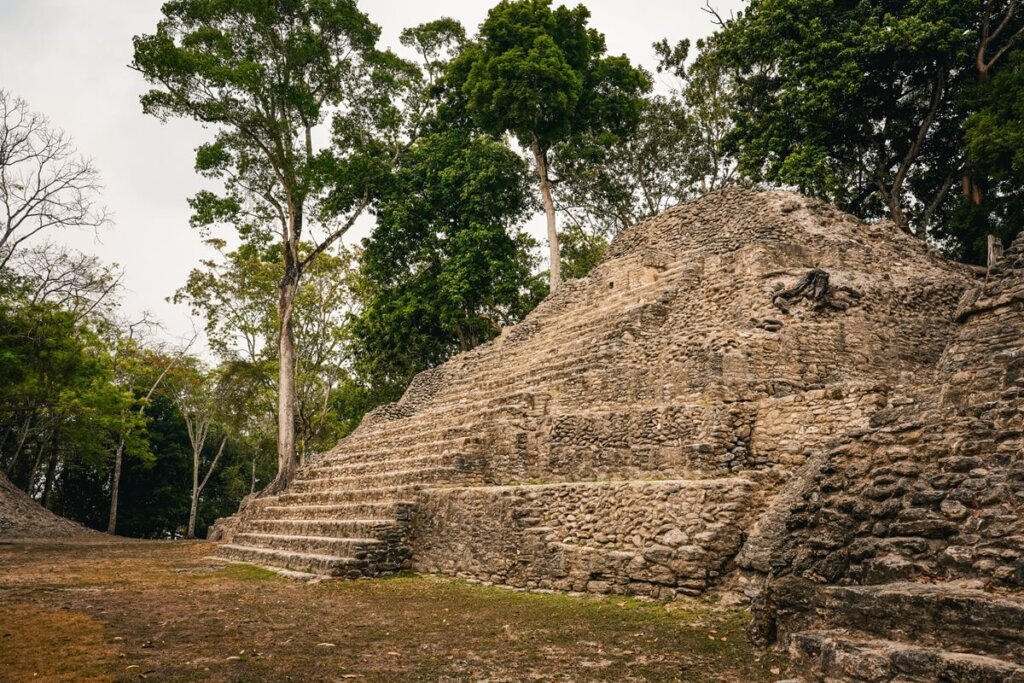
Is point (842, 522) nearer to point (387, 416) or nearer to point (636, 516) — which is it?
point (636, 516)

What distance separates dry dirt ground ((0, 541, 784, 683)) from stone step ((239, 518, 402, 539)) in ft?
3.39

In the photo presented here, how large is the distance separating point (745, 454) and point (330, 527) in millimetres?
6618

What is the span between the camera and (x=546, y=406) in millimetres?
11734

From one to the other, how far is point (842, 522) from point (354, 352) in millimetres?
24160

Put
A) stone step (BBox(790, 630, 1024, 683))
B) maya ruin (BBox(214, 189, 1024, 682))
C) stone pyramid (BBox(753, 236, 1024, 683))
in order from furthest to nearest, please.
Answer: maya ruin (BBox(214, 189, 1024, 682)) < stone pyramid (BBox(753, 236, 1024, 683)) < stone step (BBox(790, 630, 1024, 683))

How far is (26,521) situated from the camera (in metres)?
20.8

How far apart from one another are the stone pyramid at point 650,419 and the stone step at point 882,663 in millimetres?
1665

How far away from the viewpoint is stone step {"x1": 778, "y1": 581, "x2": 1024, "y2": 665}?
334 cm

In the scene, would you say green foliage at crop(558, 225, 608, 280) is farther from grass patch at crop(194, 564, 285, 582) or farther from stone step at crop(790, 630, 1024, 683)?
stone step at crop(790, 630, 1024, 683)

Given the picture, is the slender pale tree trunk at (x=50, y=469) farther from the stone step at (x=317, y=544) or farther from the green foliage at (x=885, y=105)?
the green foliage at (x=885, y=105)

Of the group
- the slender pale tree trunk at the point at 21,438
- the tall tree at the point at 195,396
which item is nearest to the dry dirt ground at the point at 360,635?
the slender pale tree trunk at the point at 21,438

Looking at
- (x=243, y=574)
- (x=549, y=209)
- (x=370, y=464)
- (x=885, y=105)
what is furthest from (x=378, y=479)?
(x=885, y=105)

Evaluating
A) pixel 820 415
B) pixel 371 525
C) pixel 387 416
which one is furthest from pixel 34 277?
pixel 820 415

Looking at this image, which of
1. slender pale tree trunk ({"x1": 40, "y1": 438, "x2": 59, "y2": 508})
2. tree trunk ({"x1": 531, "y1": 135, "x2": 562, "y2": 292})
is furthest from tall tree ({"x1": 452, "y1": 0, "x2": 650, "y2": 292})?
slender pale tree trunk ({"x1": 40, "y1": 438, "x2": 59, "y2": 508})
